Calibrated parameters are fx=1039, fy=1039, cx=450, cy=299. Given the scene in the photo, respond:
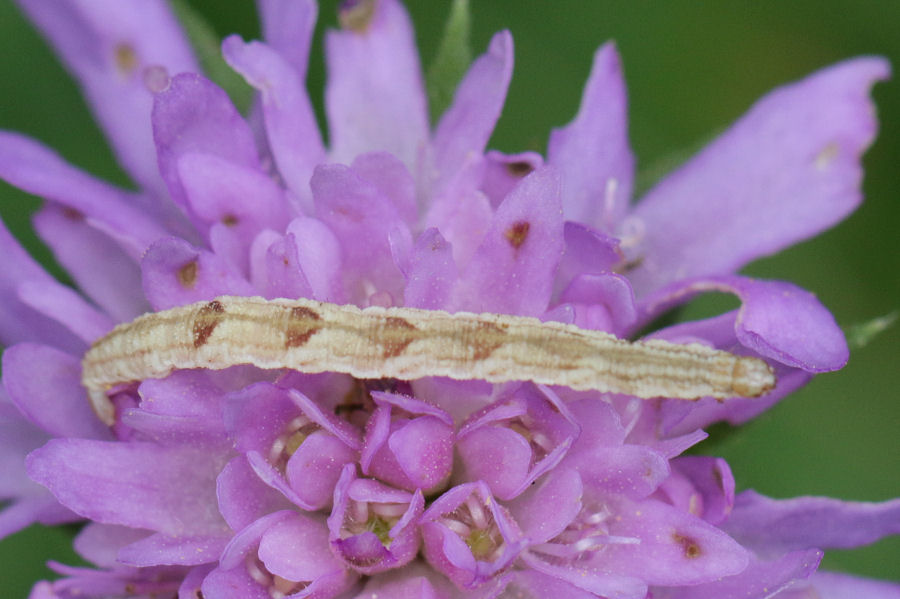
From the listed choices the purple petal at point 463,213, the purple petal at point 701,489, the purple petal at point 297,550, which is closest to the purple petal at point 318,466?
the purple petal at point 297,550

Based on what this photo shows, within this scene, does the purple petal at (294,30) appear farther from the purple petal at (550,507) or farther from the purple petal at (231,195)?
the purple petal at (550,507)

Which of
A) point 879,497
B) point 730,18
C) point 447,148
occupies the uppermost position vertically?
point 730,18

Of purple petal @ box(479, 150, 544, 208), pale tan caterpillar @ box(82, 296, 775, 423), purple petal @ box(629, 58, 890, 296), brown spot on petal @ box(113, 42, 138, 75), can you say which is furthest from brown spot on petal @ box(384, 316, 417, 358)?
brown spot on petal @ box(113, 42, 138, 75)

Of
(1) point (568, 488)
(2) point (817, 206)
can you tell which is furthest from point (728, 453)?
(1) point (568, 488)

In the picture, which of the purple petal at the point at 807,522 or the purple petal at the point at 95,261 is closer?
the purple petal at the point at 807,522

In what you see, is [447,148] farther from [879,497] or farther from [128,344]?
[879,497]

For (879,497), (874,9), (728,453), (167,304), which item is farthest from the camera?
(874,9)

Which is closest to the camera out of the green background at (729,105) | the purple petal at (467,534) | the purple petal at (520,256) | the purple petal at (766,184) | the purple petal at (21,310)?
the purple petal at (467,534)
